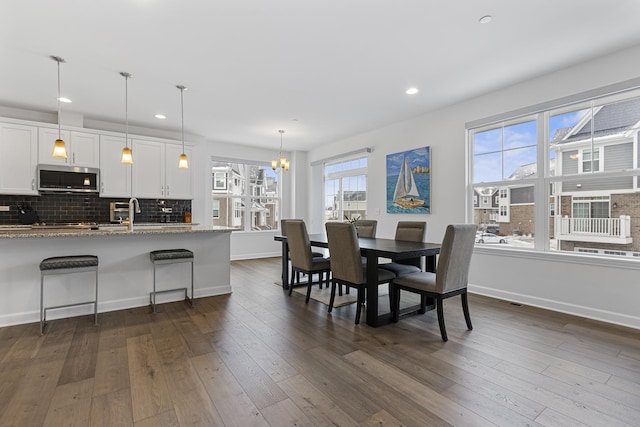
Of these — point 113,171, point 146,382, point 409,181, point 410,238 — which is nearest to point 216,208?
point 113,171

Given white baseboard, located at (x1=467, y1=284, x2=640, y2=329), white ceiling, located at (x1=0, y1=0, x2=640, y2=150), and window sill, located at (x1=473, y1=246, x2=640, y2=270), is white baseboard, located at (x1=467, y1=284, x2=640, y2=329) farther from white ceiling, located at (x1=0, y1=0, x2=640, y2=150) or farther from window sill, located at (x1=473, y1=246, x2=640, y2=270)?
white ceiling, located at (x1=0, y1=0, x2=640, y2=150)

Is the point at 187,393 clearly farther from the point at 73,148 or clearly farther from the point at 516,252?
the point at 73,148

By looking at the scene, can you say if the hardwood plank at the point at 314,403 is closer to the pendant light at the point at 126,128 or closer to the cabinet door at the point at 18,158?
the pendant light at the point at 126,128

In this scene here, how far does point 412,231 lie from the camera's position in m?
4.00

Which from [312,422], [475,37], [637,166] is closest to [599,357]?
[637,166]

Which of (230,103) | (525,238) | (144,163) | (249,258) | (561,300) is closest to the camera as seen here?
(561,300)

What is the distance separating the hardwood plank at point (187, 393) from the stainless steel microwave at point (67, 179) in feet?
12.6

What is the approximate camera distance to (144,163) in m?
5.42

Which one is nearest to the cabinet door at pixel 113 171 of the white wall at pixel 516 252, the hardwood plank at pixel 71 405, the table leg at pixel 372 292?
the hardwood plank at pixel 71 405

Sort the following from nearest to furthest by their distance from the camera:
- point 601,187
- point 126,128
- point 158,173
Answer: point 601,187, point 126,128, point 158,173

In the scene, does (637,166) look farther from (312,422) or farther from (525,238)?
(312,422)

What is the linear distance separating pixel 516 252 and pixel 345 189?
3741mm

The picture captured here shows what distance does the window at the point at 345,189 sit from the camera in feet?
20.8

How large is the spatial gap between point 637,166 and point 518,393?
8.83 ft
